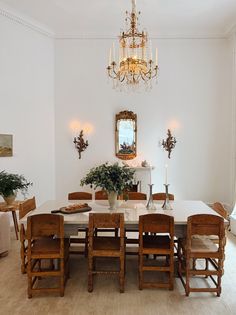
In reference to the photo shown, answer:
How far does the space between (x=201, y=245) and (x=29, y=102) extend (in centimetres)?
474

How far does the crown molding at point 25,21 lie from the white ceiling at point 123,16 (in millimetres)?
88

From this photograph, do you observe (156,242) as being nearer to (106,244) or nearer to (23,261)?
(106,244)

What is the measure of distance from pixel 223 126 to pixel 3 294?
5782 millimetres

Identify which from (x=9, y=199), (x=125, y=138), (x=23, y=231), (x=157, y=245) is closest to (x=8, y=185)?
(x=9, y=199)

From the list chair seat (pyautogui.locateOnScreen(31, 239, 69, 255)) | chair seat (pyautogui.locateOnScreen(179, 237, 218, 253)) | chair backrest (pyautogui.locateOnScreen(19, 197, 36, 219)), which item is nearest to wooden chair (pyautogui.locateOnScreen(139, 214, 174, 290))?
chair seat (pyautogui.locateOnScreen(179, 237, 218, 253))

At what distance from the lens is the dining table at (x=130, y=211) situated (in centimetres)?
309

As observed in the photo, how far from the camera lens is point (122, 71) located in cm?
407

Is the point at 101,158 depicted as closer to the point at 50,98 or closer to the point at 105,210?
the point at 50,98

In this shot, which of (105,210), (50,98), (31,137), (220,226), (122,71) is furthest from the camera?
(50,98)

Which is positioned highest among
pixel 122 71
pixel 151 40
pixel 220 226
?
pixel 151 40

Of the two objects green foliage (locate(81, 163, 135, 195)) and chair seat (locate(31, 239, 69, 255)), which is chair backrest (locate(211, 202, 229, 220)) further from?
chair seat (locate(31, 239, 69, 255))

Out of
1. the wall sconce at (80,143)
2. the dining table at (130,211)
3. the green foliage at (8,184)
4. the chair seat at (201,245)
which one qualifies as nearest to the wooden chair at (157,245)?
the dining table at (130,211)

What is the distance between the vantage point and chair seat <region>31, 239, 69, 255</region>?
2.95 metres

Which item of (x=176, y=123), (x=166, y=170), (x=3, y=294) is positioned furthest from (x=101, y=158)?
(x=3, y=294)
